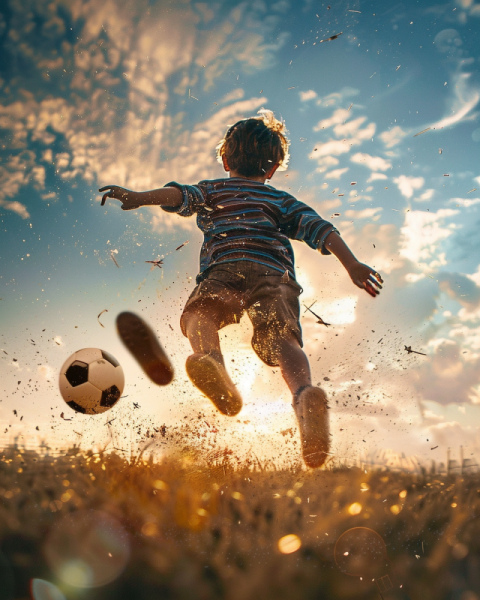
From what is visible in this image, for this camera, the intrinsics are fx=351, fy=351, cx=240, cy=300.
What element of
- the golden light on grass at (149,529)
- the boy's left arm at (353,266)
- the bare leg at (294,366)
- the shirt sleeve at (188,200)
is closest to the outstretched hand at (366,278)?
the boy's left arm at (353,266)

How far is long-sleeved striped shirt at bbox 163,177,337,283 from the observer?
3535mm

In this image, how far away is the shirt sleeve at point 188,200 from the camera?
3.63 meters

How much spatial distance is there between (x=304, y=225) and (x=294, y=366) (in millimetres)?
1580

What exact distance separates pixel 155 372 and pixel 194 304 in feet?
4.99

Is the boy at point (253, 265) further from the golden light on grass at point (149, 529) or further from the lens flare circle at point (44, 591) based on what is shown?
the lens flare circle at point (44, 591)

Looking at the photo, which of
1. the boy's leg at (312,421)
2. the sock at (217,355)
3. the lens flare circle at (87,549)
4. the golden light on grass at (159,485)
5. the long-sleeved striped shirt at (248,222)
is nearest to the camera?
the lens flare circle at (87,549)

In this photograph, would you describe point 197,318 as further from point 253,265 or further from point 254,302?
point 253,265

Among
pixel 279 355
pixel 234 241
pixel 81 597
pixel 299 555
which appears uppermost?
pixel 234 241

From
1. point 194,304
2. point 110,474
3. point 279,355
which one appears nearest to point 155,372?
point 110,474

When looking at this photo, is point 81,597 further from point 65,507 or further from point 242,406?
point 242,406

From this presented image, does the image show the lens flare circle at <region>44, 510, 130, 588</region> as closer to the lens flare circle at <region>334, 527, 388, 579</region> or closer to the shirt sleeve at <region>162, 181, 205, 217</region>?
the lens flare circle at <region>334, 527, 388, 579</region>

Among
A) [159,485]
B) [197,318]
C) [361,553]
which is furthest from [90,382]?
[361,553]

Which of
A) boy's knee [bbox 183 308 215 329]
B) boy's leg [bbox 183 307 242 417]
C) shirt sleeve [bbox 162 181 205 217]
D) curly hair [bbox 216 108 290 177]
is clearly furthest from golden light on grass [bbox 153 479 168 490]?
curly hair [bbox 216 108 290 177]

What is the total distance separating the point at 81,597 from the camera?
202 cm
